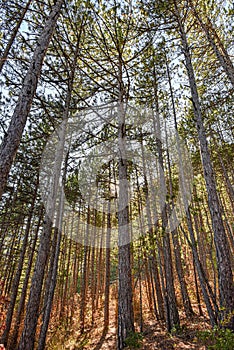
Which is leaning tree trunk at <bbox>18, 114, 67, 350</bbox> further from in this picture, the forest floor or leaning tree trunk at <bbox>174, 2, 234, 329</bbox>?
leaning tree trunk at <bbox>174, 2, 234, 329</bbox>

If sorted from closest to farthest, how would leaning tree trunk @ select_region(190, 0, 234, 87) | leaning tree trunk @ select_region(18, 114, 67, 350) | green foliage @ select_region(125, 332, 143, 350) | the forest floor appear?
green foliage @ select_region(125, 332, 143, 350) < leaning tree trunk @ select_region(18, 114, 67, 350) < the forest floor < leaning tree trunk @ select_region(190, 0, 234, 87)

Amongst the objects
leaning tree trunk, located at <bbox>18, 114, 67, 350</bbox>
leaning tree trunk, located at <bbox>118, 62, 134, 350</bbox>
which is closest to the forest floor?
leaning tree trunk, located at <bbox>118, 62, 134, 350</bbox>

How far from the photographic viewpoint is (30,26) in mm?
5637

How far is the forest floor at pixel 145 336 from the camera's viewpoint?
5527 mm

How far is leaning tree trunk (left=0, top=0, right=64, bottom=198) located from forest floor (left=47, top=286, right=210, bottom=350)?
5113mm

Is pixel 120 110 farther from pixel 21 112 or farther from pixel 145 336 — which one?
pixel 145 336

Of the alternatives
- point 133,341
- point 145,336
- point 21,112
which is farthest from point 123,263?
point 21,112

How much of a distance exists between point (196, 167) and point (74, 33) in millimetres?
9357

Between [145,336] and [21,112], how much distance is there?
7.36 m

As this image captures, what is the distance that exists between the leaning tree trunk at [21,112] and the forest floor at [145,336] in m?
5.11

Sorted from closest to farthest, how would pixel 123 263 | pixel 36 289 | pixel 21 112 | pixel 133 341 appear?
pixel 21 112 < pixel 133 341 < pixel 36 289 < pixel 123 263

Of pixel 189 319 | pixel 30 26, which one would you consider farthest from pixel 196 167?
pixel 30 26

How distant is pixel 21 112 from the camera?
3.66m

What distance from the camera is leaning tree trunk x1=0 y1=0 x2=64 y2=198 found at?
3.31 m
